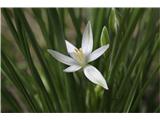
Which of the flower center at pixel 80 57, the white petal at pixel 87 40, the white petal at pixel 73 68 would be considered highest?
the white petal at pixel 87 40

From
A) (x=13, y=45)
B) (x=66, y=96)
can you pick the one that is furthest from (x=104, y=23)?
(x=13, y=45)

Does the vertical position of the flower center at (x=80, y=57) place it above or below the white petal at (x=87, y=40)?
below

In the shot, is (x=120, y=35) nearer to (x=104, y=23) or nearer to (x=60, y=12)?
(x=104, y=23)
